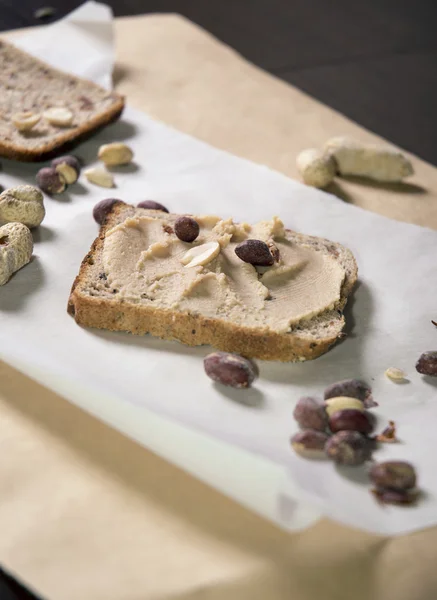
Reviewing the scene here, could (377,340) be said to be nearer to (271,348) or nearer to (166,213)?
(271,348)

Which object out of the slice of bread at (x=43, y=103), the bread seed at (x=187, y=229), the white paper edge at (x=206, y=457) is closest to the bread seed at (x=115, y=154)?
the slice of bread at (x=43, y=103)

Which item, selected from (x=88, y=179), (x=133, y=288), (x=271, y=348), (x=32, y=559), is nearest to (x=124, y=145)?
(x=88, y=179)

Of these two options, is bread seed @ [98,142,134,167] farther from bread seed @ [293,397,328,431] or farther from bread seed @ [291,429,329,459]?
bread seed @ [291,429,329,459]

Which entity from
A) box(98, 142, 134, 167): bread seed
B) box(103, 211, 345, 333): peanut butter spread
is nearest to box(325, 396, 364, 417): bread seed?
box(103, 211, 345, 333): peanut butter spread

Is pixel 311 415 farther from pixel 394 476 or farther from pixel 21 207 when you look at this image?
pixel 21 207

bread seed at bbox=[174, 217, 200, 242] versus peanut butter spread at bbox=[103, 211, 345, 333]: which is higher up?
bread seed at bbox=[174, 217, 200, 242]

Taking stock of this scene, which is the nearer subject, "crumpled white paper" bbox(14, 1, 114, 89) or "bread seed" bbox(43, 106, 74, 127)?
"bread seed" bbox(43, 106, 74, 127)

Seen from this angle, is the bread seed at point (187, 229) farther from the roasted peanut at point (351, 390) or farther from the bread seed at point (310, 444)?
the bread seed at point (310, 444)
